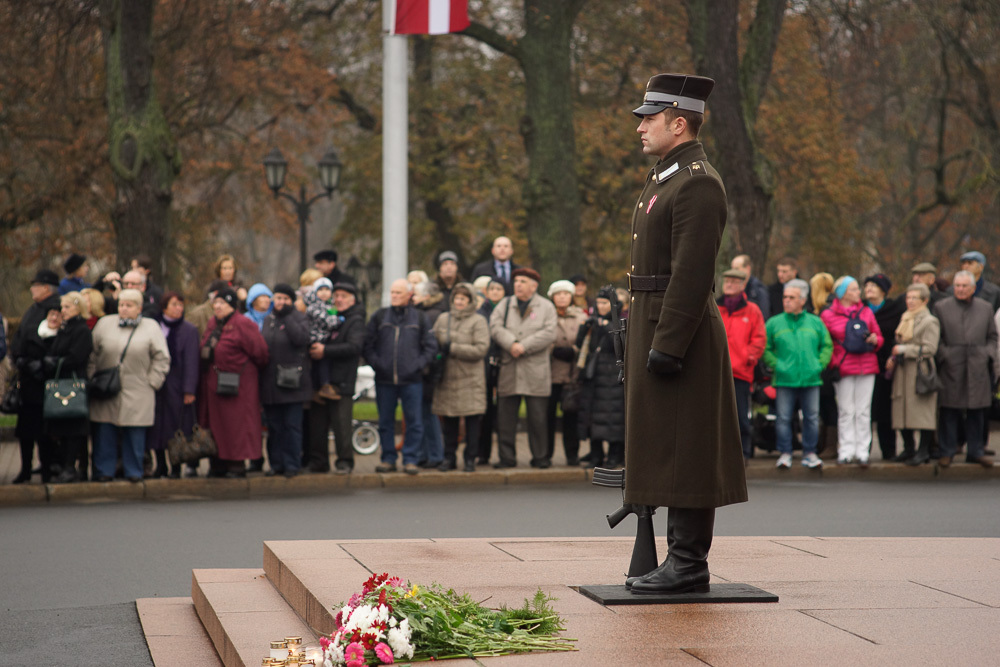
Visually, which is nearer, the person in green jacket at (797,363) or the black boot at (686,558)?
the black boot at (686,558)

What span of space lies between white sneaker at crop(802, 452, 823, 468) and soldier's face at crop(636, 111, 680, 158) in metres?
9.11

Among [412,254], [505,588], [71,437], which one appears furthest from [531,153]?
[505,588]

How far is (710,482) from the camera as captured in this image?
19.4 feet

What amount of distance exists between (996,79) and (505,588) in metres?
26.1

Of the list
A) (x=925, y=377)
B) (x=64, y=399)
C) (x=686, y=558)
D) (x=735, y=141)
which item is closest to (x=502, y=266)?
(x=735, y=141)

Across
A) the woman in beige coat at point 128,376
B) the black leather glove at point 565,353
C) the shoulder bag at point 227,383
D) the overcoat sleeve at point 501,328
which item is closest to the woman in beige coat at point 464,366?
the overcoat sleeve at point 501,328

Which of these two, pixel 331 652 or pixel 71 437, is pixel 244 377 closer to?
pixel 71 437

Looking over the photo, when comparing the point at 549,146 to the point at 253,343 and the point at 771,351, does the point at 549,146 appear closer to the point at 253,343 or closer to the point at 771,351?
the point at 771,351

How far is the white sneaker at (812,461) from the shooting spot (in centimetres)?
1458

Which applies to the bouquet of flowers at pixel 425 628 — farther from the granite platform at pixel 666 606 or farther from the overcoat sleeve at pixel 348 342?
the overcoat sleeve at pixel 348 342

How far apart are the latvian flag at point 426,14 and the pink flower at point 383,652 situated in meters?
12.9

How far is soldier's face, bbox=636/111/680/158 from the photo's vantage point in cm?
609

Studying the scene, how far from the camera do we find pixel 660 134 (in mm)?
6102

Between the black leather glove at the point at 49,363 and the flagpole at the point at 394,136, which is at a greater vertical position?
the flagpole at the point at 394,136
